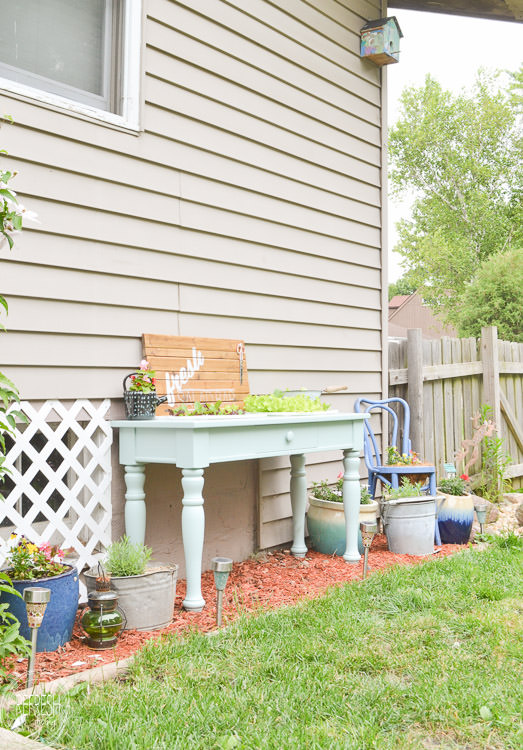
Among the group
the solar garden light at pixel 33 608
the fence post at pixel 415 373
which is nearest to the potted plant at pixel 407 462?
the fence post at pixel 415 373

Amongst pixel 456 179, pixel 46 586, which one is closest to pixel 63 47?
pixel 46 586

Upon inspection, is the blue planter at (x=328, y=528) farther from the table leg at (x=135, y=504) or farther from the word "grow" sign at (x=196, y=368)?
the table leg at (x=135, y=504)

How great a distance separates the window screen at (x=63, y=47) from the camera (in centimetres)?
339

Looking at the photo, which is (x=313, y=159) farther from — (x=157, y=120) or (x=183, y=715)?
(x=183, y=715)

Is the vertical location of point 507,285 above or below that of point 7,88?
above

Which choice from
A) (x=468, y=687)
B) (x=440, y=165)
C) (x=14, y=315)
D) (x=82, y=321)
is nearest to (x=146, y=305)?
(x=82, y=321)

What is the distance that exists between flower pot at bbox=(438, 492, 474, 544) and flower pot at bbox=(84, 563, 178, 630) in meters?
2.57

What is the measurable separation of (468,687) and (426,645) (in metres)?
0.46

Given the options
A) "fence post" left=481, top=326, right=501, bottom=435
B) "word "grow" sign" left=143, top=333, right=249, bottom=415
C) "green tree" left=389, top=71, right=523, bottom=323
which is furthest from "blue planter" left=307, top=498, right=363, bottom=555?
"green tree" left=389, top=71, right=523, bottom=323

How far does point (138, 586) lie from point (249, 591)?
0.87 meters

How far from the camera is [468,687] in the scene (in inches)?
99.2

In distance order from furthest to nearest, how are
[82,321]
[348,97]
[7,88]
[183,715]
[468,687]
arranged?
[348,97] < [82,321] < [7,88] < [468,687] < [183,715]

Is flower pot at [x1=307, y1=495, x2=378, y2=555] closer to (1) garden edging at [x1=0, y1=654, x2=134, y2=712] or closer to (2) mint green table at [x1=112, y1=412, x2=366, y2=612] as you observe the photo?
(2) mint green table at [x1=112, y1=412, x2=366, y2=612]

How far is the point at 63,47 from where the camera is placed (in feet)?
11.8
